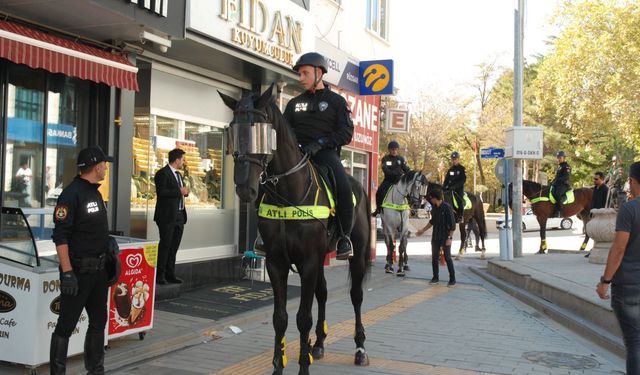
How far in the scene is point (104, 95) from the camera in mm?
8367

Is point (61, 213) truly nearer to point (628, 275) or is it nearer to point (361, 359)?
point (361, 359)

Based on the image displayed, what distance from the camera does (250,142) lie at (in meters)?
4.75

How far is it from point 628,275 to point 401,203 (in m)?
8.85

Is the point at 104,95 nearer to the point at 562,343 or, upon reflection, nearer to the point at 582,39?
the point at 562,343

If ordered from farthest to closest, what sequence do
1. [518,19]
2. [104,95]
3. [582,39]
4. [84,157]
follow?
[582,39], [518,19], [104,95], [84,157]

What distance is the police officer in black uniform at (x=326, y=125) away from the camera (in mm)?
6066

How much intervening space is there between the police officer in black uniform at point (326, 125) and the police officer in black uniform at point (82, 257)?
206 centimetres

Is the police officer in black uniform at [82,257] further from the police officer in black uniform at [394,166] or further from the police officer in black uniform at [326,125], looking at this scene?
the police officer in black uniform at [394,166]

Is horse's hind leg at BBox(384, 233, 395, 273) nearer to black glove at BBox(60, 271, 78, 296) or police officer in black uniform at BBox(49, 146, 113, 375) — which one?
police officer in black uniform at BBox(49, 146, 113, 375)

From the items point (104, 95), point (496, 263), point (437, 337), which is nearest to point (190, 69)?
point (104, 95)

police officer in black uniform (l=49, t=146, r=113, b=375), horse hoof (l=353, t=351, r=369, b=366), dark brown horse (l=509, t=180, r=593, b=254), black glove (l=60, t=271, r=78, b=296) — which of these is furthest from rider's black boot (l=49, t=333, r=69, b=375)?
dark brown horse (l=509, t=180, r=593, b=254)

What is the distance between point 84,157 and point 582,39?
3166 cm

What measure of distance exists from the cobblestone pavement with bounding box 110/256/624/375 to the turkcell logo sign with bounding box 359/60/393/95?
20.7 ft

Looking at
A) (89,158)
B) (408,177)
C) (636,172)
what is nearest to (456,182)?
(408,177)
